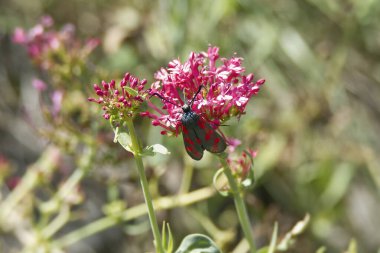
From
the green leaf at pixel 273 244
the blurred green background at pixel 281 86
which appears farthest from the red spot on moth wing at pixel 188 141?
the blurred green background at pixel 281 86

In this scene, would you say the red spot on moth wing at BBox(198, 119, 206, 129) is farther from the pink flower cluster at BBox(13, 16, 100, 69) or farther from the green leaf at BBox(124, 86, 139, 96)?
the pink flower cluster at BBox(13, 16, 100, 69)

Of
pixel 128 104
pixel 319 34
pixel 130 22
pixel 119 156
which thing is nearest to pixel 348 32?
pixel 319 34

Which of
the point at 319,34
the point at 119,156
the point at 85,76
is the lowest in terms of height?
the point at 119,156

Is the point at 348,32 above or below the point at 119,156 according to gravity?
above

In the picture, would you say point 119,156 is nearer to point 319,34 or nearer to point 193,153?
point 193,153

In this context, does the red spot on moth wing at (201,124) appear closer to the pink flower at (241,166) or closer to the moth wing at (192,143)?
the moth wing at (192,143)

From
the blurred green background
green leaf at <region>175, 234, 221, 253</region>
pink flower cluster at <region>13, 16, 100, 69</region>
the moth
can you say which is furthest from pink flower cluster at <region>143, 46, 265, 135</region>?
the blurred green background

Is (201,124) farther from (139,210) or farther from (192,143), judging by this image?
(139,210)
